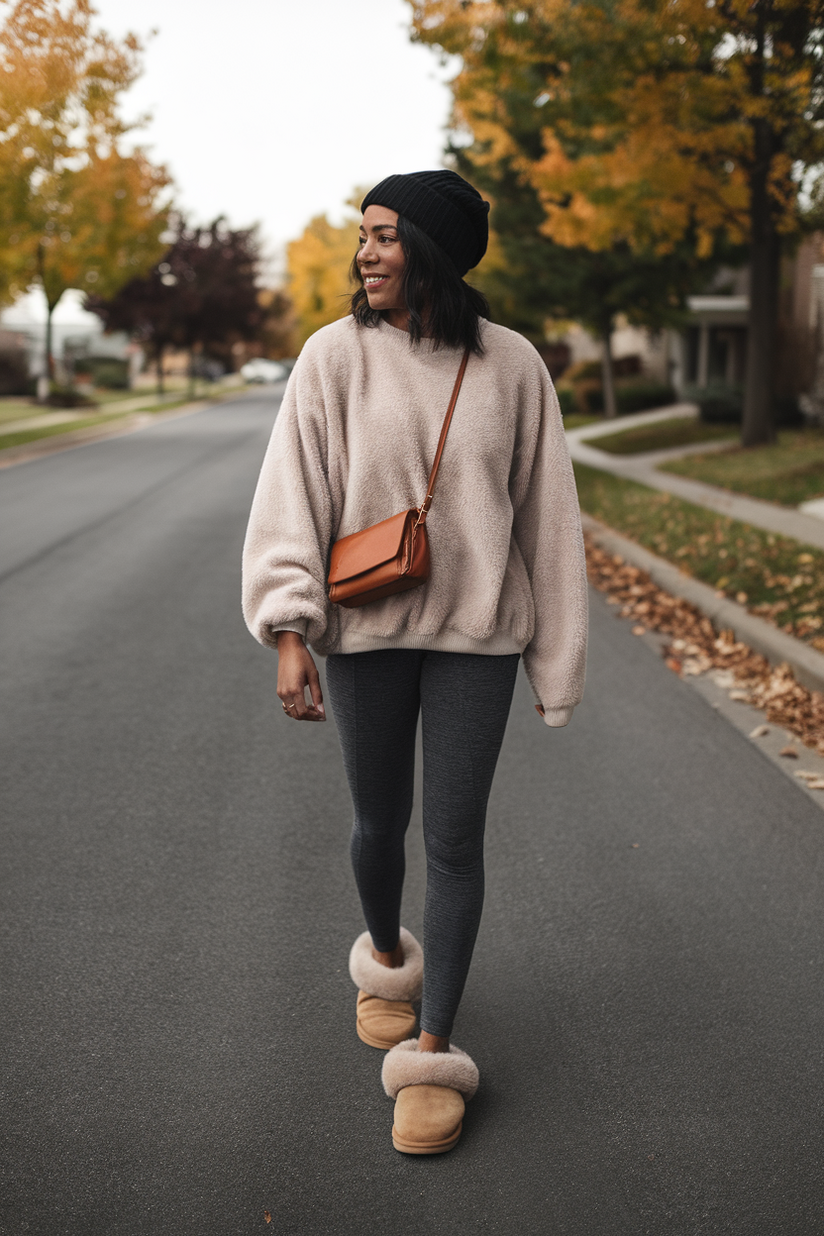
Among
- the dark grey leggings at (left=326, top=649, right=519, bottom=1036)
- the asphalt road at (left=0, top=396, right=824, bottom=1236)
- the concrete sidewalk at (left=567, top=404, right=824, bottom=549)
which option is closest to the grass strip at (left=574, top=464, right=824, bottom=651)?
the concrete sidewalk at (left=567, top=404, right=824, bottom=549)

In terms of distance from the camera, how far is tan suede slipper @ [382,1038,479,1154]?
7.34ft

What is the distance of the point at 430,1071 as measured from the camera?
2.34m

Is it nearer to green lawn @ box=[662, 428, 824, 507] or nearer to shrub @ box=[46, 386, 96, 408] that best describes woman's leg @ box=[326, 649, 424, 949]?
green lawn @ box=[662, 428, 824, 507]

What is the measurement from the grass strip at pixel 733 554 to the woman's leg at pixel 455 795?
387 centimetres

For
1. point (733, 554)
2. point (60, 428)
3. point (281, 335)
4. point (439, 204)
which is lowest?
point (60, 428)

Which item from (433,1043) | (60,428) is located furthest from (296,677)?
(60,428)

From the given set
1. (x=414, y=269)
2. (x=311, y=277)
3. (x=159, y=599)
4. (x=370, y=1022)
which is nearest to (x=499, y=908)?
(x=370, y=1022)

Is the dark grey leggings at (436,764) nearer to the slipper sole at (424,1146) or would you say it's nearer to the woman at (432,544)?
the woman at (432,544)

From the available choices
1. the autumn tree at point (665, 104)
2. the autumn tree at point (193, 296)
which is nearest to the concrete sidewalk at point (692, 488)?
the autumn tree at point (665, 104)

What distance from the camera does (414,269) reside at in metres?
2.13

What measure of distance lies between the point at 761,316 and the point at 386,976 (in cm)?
1483

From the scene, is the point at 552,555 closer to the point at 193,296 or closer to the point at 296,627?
the point at 296,627

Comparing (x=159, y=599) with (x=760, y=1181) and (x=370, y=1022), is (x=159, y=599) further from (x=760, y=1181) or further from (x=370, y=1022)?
(x=760, y=1181)

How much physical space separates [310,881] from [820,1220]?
71.3 inches
